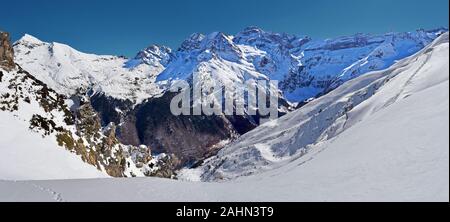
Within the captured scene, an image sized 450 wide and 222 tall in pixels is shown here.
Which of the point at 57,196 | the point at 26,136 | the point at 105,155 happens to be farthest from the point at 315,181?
the point at 105,155

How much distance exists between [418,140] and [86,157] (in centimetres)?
7733

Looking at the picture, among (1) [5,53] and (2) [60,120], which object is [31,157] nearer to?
(2) [60,120]

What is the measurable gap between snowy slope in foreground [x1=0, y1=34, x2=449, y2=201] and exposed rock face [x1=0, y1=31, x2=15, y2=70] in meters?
68.6

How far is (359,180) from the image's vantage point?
25.1 meters

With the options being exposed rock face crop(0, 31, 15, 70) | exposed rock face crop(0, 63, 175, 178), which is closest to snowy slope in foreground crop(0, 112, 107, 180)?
exposed rock face crop(0, 63, 175, 178)

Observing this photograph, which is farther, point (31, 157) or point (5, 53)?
point (5, 53)

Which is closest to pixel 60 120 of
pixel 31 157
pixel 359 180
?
pixel 31 157

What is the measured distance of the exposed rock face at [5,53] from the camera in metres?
102

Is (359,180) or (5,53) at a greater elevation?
(5,53)

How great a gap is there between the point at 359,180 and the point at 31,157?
58.9 m

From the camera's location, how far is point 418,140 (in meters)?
25.7

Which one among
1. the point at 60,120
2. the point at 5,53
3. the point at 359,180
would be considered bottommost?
the point at 359,180

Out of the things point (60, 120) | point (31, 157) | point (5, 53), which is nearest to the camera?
point (31, 157)
